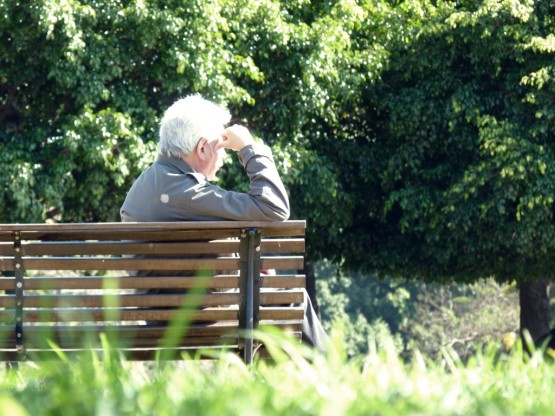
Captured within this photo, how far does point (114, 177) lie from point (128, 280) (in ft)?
33.2

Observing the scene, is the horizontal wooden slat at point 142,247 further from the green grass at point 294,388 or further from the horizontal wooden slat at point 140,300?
the green grass at point 294,388

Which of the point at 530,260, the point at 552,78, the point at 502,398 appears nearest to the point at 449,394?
the point at 502,398

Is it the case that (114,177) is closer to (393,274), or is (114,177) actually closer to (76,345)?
(393,274)

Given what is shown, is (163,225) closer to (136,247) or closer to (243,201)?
(136,247)

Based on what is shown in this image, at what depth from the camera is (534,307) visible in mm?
20125

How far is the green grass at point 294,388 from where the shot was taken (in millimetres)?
1798

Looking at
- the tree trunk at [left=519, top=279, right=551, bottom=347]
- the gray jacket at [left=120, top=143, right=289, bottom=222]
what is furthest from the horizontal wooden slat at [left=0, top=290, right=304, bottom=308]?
the tree trunk at [left=519, top=279, right=551, bottom=347]

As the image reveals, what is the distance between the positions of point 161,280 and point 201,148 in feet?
2.21

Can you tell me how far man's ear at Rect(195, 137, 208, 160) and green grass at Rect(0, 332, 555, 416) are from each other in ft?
7.15

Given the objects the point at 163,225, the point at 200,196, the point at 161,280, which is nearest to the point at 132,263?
the point at 161,280

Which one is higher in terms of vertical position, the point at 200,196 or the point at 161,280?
the point at 200,196

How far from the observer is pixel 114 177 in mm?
14312

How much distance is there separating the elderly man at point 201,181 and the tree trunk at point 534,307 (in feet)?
51.8

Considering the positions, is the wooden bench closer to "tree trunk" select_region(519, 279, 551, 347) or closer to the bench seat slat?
the bench seat slat
